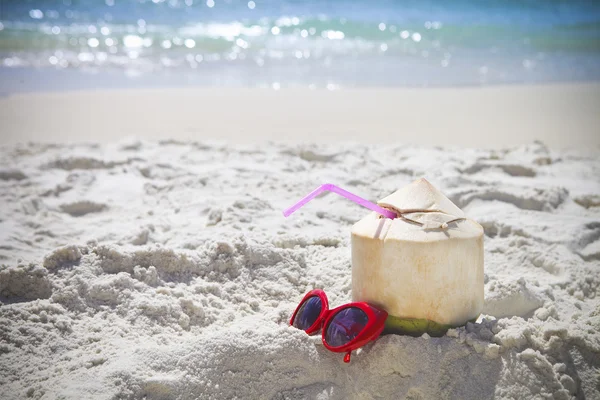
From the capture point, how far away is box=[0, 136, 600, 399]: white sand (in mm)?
1533

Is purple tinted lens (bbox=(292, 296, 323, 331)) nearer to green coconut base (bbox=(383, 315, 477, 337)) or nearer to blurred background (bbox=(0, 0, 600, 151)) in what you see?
green coconut base (bbox=(383, 315, 477, 337))

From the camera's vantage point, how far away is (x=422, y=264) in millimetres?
1524

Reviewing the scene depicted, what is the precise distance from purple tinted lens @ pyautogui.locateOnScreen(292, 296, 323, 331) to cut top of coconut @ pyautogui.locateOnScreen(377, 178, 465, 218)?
34cm

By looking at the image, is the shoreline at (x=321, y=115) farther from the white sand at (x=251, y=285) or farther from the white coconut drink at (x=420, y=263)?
the white coconut drink at (x=420, y=263)

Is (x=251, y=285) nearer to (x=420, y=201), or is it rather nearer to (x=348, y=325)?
(x=348, y=325)

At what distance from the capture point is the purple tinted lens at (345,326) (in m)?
1.56

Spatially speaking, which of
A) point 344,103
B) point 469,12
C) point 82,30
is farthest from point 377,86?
point 469,12

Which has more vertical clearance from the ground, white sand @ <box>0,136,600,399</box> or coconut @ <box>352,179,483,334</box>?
coconut @ <box>352,179,483,334</box>

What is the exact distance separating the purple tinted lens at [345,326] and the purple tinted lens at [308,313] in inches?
3.9

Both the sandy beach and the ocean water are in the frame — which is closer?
the sandy beach

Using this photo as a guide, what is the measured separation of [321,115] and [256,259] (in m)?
3.49

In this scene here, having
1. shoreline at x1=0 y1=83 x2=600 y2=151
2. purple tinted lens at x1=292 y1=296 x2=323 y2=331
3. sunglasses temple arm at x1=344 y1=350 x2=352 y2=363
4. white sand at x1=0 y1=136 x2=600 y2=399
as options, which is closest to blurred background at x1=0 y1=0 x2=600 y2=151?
shoreline at x1=0 y1=83 x2=600 y2=151

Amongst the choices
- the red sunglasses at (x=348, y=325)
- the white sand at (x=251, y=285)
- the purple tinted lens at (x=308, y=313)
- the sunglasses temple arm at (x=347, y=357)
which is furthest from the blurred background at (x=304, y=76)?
the sunglasses temple arm at (x=347, y=357)

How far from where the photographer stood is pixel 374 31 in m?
11.6
